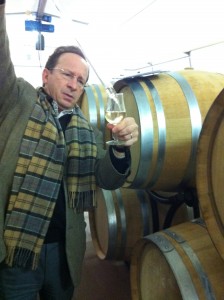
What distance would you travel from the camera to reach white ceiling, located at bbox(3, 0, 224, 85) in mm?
2191

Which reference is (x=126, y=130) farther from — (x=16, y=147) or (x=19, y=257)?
(x=19, y=257)

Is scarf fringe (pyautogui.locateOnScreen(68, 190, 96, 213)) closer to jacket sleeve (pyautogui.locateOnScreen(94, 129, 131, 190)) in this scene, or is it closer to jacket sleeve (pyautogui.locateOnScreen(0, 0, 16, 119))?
jacket sleeve (pyautogui.locateOnScreen(94, 129, 131, 190))

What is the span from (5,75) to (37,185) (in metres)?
0.37

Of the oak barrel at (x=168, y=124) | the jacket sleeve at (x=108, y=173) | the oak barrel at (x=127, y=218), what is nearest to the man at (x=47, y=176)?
the jacket sleeve at (x=108, y=173)

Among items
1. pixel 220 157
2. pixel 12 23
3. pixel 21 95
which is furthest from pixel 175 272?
pixel 12 23

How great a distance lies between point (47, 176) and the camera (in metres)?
1.02

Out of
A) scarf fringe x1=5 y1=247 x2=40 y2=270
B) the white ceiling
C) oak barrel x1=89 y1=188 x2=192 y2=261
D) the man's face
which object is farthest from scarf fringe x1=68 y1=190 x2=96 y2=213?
the white ceiling

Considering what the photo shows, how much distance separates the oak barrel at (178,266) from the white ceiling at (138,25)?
3.42 feet

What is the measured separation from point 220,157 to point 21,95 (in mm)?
684

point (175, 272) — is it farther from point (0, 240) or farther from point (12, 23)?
point (12, 23)

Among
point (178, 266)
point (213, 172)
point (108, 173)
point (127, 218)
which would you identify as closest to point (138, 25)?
point (127, 218)

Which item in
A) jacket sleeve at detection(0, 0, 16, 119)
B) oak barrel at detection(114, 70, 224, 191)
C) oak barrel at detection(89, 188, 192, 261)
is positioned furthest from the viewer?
oak barrel at detection(89, 188, 192, 261)

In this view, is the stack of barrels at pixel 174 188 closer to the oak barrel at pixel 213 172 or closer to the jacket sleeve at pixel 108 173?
the oak barrel at pixel 213 172

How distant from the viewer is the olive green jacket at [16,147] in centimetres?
97
